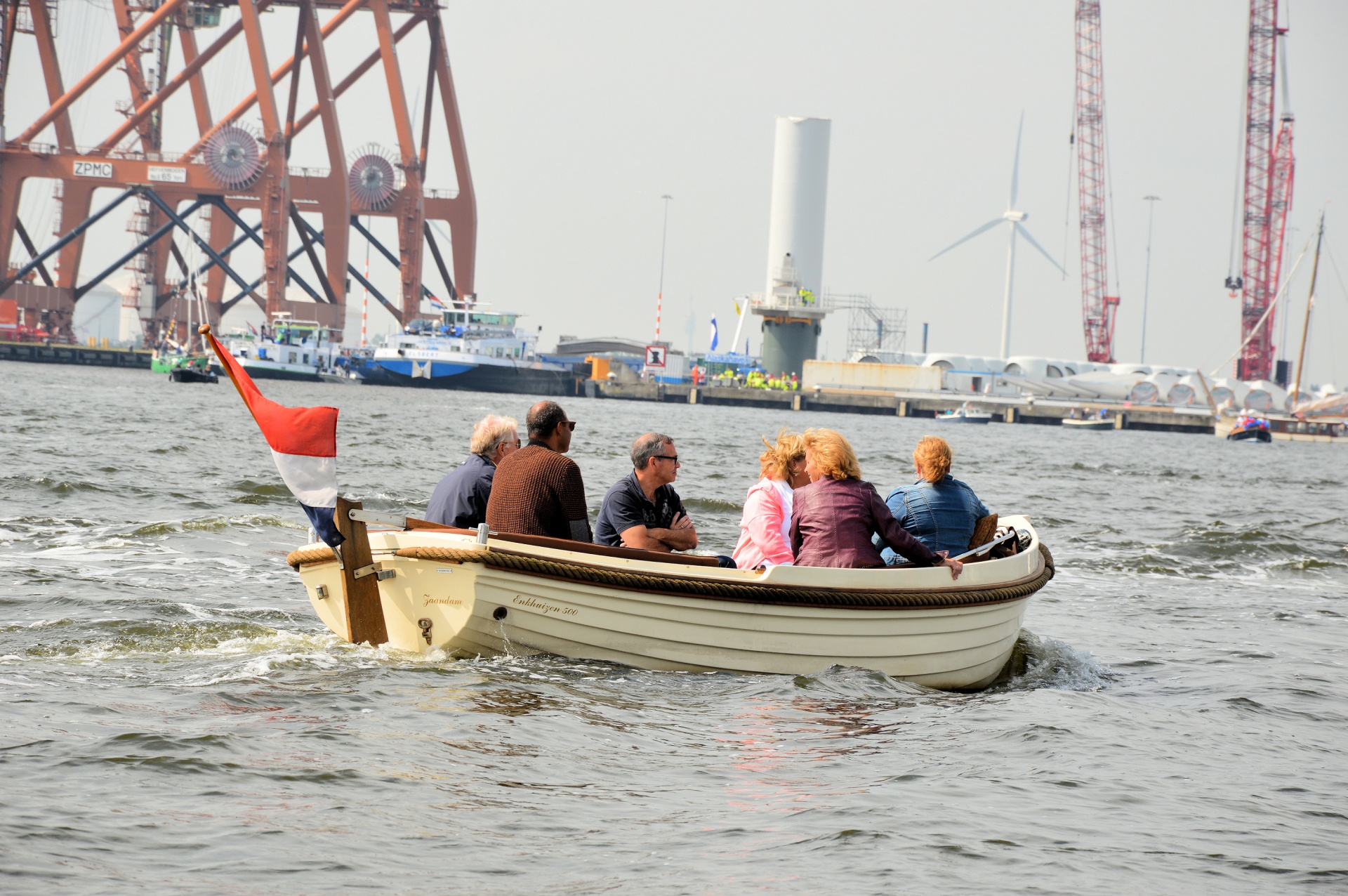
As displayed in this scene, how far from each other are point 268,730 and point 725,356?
93563 millimetres

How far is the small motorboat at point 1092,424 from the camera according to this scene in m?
77.6

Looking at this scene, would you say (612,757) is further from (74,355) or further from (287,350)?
(74,355)

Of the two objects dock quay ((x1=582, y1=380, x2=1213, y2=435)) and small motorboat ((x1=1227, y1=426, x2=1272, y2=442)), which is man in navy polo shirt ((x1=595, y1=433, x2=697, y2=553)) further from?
dock quay ((x1=582, y1=380, x2=1213, y2=435))

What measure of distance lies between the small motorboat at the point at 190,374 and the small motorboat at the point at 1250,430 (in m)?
50.2

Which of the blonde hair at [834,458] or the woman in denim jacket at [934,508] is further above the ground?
the blonde hair at [834,458]

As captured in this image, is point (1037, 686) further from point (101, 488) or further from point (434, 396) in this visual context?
point (434, 396)

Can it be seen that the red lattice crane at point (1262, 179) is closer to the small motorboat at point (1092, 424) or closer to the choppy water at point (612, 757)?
the small motorboat at point (1092, 424)

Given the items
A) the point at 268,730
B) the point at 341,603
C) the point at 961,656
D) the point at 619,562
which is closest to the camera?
the point at 268,730

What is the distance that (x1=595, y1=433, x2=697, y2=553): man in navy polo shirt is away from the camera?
21.6 ft

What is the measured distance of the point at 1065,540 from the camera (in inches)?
637

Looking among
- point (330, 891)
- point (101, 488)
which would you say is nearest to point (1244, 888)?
point (330, 891)

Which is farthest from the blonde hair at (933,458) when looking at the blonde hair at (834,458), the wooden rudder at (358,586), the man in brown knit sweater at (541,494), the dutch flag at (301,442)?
Result: the dutch flag at (301,442)

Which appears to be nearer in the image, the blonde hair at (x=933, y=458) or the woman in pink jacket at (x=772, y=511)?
the woman in pink jacket at (x=772, y=511)

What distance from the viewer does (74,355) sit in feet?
243
